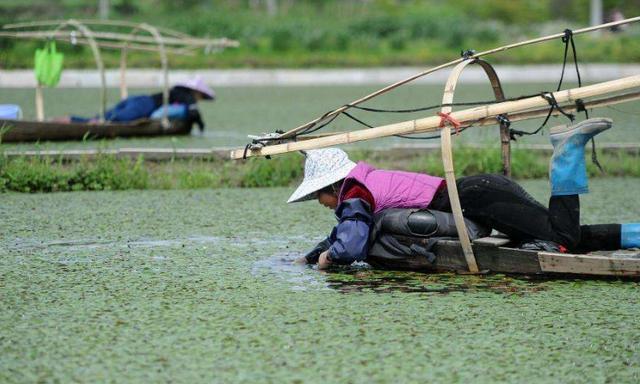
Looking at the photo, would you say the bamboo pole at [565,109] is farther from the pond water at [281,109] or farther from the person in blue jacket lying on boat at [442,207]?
the pond water at [281,109]

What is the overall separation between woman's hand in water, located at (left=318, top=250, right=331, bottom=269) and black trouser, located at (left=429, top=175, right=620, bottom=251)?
557 mm

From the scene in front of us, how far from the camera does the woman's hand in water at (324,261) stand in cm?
520

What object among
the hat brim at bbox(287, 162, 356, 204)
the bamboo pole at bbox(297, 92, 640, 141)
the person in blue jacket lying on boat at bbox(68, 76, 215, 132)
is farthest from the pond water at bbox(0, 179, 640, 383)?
the person in blue jacket lying on boat at bbox(68, 76, 215, 132)

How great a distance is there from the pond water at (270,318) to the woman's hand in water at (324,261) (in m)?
0.06

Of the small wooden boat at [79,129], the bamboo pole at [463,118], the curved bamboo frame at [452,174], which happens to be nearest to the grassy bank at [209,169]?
the small wooden boat at [79,129]

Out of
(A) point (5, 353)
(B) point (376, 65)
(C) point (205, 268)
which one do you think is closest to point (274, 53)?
(B) point (376, 65)

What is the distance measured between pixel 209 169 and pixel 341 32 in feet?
46.4

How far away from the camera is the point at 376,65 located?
20375 millimetres

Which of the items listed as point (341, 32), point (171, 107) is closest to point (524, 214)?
point (171, 107)

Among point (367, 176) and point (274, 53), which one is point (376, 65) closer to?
point (274, 53)

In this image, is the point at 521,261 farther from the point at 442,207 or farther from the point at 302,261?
the point at 302,261

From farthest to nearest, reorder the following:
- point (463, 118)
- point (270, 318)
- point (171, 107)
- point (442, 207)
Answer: point (171, 107) < point (442, 207) < point (463, 118) < point (270, 318)

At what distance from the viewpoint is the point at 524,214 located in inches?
201

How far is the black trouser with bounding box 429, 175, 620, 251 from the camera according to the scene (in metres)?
5.05
